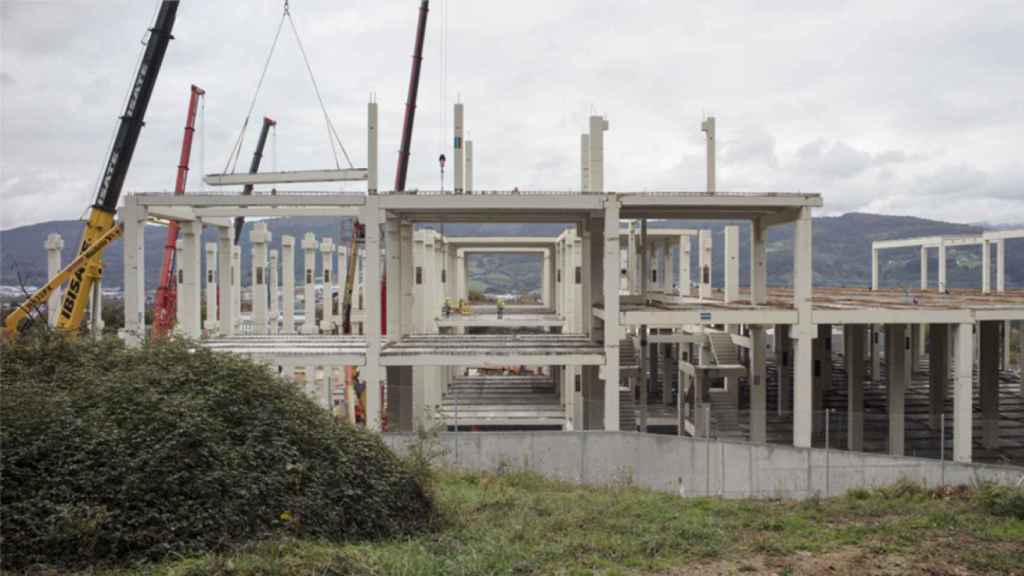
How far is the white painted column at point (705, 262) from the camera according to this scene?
35.8m

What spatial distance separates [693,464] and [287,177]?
20.8 metres

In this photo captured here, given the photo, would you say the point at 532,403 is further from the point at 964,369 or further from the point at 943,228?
the point at 943,228

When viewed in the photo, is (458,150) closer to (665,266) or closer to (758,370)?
(758,370)

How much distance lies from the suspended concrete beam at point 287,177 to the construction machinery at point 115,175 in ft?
19.1

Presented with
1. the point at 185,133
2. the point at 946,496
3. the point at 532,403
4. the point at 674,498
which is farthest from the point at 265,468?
→ the point at 185,133

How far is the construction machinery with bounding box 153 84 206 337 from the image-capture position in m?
37.5

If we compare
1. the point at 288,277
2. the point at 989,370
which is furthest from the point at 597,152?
the point at 288,277

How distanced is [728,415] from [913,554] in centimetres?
1639

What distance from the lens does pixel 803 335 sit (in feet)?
77.8

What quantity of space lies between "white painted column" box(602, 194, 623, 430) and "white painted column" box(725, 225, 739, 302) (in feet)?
30.0

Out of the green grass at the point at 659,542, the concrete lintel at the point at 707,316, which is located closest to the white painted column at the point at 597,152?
the concrete lintel at the point at 707,316

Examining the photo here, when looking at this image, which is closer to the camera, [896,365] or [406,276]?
[896,365]

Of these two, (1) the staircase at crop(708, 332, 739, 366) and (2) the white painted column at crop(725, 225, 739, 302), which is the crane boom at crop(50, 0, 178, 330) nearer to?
(2) the white painted column at crop(725, 225, 739, 302)

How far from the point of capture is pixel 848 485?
19703 millimetres
